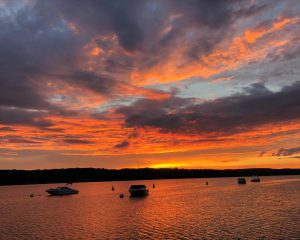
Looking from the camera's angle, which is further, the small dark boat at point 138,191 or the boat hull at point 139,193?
the boat hull at point 139,193

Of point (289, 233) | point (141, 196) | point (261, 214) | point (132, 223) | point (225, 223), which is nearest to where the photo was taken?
point (289, 233)

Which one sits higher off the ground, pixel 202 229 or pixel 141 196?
pixel 141 196

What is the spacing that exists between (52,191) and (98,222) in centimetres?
8370

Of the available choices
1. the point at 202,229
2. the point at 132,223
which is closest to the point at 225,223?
the point at 202,229

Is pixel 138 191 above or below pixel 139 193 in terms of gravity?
above

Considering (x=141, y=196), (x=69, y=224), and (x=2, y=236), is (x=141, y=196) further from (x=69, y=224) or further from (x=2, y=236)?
(x=2, y=236)

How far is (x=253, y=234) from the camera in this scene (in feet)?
147

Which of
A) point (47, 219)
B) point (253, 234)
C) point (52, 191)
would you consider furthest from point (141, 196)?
point (253, 234)

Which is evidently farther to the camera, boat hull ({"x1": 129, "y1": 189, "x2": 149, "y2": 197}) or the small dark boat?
boat hull ({"x1": 129, "y1": 189, "x2": 149, "y2": 197})

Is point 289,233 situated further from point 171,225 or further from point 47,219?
point 47,219

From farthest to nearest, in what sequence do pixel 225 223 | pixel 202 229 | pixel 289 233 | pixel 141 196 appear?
pixel 141 196 < pixel 225 223 < pixel 202 229 < pixel 289 233

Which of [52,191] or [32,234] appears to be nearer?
[32,234]

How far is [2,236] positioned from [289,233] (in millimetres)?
39136

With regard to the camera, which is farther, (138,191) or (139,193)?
(139,193)
